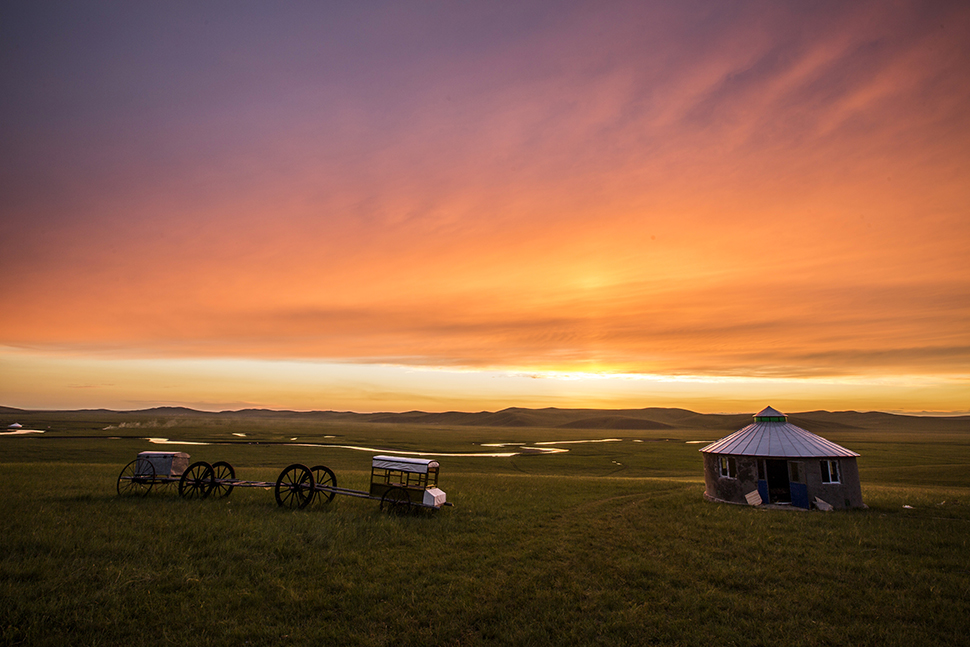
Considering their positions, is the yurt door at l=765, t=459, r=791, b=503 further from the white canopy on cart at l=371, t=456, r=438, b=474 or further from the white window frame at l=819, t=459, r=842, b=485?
the white canopy on cart at l=371, t=456, r=438, b=474

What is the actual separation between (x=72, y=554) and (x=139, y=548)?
1.58 meters

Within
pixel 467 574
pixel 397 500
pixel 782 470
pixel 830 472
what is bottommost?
pixel 467 574

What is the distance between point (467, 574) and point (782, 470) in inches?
922

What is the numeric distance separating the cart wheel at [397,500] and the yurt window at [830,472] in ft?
76.0

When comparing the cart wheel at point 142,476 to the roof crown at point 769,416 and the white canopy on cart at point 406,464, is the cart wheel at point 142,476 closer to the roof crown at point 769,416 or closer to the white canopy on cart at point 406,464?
the white canopy on cart at point 406,464

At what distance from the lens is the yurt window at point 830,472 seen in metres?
25.6

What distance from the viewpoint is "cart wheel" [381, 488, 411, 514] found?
68.0 ft

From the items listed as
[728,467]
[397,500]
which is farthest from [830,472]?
[397,500]

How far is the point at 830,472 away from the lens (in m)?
25.7

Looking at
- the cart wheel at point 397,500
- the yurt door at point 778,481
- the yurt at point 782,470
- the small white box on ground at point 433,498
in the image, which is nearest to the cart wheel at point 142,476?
the cart wheel at point 397,500

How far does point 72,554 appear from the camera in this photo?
13.3 meters

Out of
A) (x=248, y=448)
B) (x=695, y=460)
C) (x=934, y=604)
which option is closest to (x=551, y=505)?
(x=934, y=604)

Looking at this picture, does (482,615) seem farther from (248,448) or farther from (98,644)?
(248,448)

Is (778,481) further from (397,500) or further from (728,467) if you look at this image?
(397,500)
